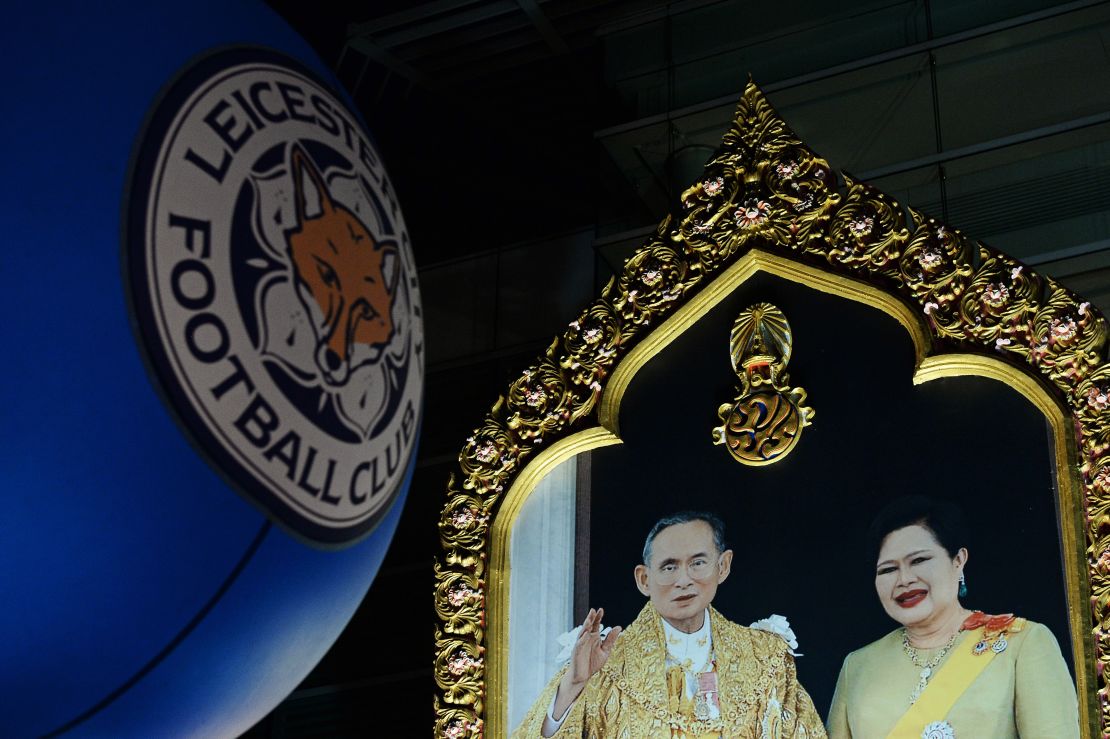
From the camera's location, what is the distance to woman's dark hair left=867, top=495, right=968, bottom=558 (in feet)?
12.6

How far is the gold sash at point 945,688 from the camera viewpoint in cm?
366

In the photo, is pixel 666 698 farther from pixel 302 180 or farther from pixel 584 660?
pixel 302 180

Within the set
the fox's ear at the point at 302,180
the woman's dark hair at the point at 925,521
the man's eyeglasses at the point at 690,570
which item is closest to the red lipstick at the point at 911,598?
the woman's dark hair at the point at 925,521

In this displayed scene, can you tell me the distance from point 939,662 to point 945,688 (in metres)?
0.07

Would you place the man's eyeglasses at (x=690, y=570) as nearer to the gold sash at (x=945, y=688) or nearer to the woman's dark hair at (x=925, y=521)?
the woman's dark hair at (x=925, y=521)

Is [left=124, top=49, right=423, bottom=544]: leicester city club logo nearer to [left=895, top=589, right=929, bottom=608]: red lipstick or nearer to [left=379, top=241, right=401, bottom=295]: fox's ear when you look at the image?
[left=379, top=241, right=401, bottom=295]: fox's ear

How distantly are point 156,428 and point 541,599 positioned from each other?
2.15 meters

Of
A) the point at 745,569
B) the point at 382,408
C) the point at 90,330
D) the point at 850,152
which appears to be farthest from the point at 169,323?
the point at 850,152

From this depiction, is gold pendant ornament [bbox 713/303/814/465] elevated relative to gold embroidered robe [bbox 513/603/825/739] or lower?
elevated

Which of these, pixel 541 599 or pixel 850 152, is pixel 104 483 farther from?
pixel 850 152

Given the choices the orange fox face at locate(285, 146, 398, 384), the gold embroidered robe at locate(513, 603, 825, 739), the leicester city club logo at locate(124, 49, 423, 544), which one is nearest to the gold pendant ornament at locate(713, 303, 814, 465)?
the gold embroidered robe at locate(513, 603, 825, 739)

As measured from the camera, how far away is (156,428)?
2285 millimetres

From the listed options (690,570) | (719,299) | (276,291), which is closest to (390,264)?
(276,291)

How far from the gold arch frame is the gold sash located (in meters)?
0.40
